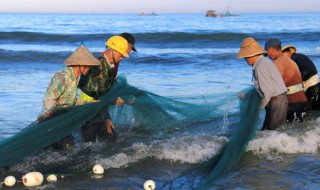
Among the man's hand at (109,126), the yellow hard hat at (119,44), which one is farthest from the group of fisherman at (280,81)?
the man's hand at (109,126)

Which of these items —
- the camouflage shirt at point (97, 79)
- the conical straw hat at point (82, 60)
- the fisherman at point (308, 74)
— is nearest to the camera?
the conical straw hat at point (82, 60)

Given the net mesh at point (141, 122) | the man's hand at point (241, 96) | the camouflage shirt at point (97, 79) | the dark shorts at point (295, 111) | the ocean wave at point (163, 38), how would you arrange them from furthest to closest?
1. the ocean wave at point (163, 38)
2. the dark shorts at point (295, 111)
3. the man's hand at point (241, 96)
4. the camouflage shirt at point (97, 79)
5. the net mesh at point (141, 122)

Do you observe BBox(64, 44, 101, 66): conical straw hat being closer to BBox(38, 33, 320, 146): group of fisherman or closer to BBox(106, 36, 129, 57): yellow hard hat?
BBox(38, 33, 320, 146): group of fisherman

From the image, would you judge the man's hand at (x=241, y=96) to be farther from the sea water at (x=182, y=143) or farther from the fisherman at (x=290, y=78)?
the fisherman at (x=290, y=78)

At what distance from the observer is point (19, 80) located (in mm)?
14469

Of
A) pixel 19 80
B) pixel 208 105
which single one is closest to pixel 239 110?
pixel 208 105

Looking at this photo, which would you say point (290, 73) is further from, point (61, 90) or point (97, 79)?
point (61, 90)

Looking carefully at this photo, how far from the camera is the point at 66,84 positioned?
235 inches

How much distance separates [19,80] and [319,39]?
743 inches

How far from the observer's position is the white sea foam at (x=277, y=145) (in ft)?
22.5

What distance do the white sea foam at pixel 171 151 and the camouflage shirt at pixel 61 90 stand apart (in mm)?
842

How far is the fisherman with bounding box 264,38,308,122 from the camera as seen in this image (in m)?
7.55

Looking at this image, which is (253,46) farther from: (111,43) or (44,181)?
(44,181)

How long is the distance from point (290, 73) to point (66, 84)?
3415mm
